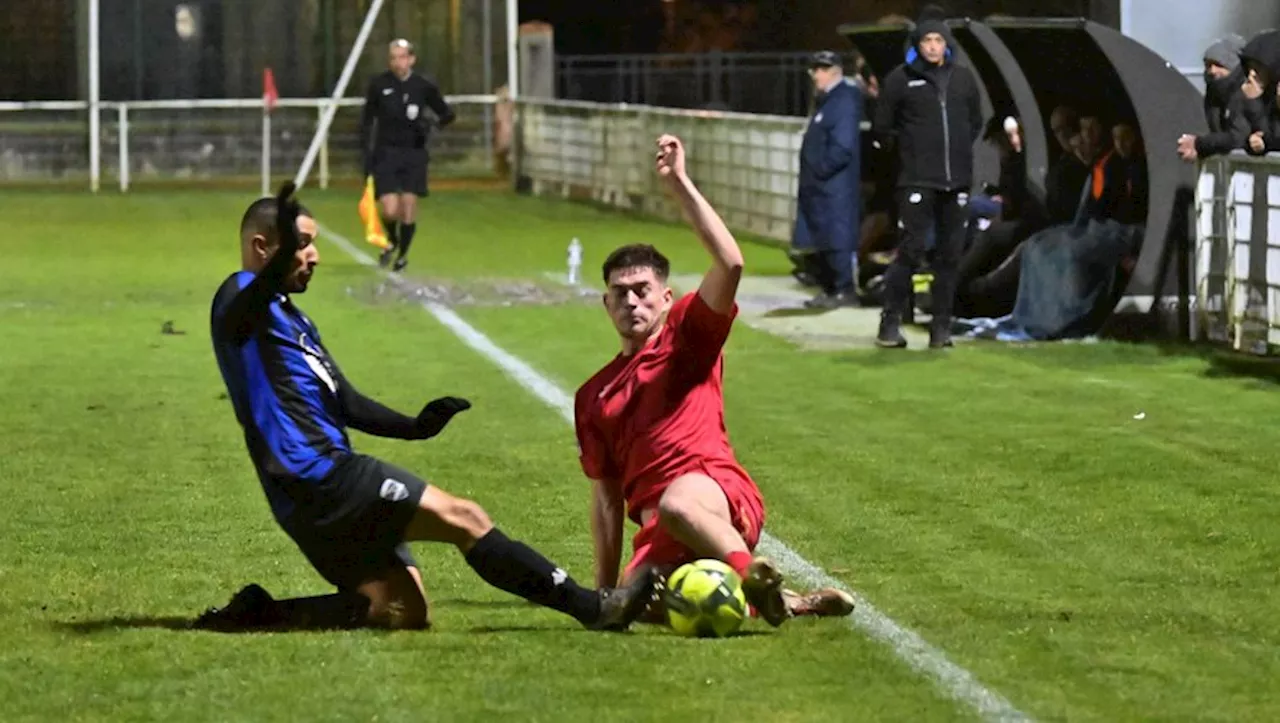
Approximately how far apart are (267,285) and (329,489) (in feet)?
1.99

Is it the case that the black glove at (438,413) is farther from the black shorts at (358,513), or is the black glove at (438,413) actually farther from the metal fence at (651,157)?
the metal fence at (651,157)

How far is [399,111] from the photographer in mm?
21781

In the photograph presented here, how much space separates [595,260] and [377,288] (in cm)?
344

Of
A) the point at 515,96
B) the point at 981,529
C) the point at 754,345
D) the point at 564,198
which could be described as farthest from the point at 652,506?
the point at 515,96

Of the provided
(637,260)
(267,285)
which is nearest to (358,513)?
(267,285)

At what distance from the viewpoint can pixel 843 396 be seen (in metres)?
13.1

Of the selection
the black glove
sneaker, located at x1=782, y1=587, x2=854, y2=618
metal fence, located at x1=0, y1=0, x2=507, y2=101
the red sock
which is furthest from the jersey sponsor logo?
metal fence, located at x1=0, y1=0, x2=507, y2=101

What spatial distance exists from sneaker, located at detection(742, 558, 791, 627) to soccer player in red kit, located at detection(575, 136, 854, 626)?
40 mm

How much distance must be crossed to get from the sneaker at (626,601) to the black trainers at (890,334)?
27.5 ft

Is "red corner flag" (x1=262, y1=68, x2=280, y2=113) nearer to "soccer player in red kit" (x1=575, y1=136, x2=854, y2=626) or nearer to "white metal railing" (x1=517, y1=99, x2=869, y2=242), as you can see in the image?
"white metal railing" (x1=517, y1=99, x2=869, y2=242)

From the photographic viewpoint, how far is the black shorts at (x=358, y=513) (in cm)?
688

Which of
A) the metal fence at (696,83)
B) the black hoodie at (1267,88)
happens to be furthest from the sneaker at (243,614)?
the metal fence at (696,83)

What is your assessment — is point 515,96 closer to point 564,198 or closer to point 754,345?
point 564,198

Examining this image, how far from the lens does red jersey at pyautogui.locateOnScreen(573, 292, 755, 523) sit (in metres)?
7.18
